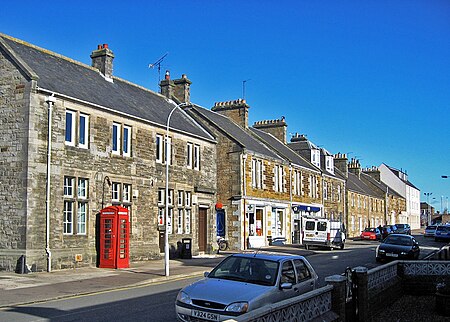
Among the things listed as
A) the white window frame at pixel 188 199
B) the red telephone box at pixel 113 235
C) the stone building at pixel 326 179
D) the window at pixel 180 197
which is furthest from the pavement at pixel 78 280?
the stone building at pixel 326 179

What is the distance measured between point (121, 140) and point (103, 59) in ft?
21.2

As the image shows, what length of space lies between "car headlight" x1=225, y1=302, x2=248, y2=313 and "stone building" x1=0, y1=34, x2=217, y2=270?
46.9ft

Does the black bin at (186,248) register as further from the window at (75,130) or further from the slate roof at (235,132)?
the window at (75,130)

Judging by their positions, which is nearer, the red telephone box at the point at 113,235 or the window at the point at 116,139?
the red telephone box at the point at 113,235

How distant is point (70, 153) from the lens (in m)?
22.9

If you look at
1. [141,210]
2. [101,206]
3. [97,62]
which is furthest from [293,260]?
[97,62]

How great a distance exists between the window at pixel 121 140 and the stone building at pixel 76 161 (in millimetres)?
50

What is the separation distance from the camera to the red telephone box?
23.4m

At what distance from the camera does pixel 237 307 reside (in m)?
8.66

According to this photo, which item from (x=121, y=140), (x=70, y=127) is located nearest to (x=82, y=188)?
(x=70, y=127)

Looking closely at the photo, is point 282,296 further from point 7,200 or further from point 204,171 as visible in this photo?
point 204,171

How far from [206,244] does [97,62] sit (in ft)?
42.8

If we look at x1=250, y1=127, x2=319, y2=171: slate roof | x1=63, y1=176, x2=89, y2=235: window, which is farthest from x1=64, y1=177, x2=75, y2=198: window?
x1=250, y1=127, x2=319, y2=171: slate roof

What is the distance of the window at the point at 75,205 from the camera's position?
74.7 feet
